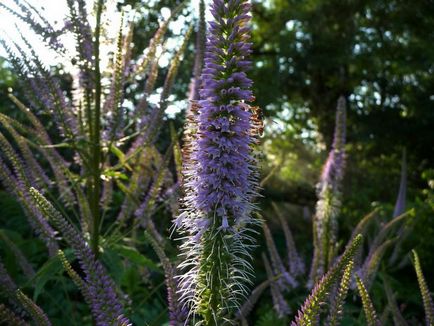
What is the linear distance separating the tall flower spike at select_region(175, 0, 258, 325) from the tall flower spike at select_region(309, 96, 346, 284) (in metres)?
1.79

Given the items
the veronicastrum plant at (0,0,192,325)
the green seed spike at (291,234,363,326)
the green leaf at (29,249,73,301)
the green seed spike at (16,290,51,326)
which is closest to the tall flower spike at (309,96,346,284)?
the veronicastrum plant at (0,0,192,325)

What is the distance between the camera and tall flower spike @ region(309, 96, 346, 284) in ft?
12.3

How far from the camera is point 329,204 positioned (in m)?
4.16

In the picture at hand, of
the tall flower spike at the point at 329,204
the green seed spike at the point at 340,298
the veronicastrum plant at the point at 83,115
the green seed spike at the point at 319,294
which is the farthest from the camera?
the tall flower spike at the point at 329,204

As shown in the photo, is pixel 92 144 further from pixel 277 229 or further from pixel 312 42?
pixel 312 42

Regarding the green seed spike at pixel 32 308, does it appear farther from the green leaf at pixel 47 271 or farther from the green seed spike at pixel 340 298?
the green seed spike at pixel 340 298

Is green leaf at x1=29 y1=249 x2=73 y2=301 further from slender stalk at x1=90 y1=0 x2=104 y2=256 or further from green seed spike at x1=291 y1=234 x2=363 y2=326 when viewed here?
green seed spike at x1=291 y1=234 x2=363 y2=326

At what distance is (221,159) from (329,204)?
238cm

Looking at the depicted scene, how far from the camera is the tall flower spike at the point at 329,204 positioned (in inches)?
148

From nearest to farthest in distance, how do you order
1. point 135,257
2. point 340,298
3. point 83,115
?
point 340,298 < point 135,257 < point 83,115

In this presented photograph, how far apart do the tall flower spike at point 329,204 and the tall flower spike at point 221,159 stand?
5.86ft

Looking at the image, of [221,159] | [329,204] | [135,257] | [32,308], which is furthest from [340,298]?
[329,204]

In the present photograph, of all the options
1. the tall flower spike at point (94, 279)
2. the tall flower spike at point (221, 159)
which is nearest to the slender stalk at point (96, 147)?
the tall flower spike at point (221, 159)

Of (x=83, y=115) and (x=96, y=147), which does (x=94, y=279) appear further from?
(x=83, y=115)
